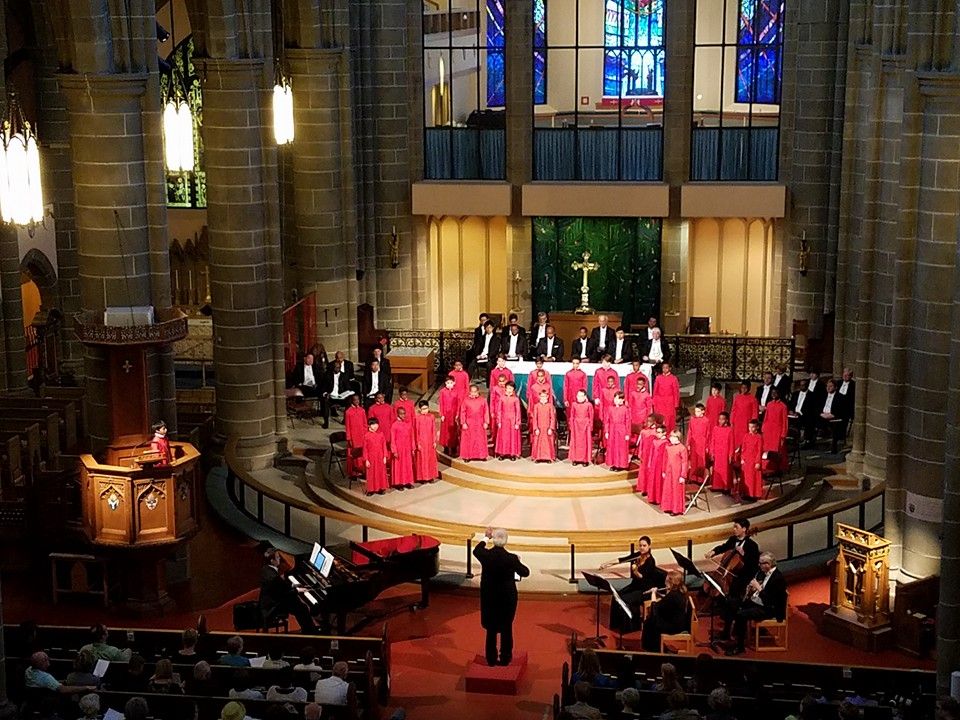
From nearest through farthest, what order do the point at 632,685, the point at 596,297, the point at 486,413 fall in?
1. the point at 632,685
2. the point at 486,413
3. the point at 596,297

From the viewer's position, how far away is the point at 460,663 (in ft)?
63.5

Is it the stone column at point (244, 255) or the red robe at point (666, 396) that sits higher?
the stone column at point (244, 255)

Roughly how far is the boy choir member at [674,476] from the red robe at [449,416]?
3912 mm

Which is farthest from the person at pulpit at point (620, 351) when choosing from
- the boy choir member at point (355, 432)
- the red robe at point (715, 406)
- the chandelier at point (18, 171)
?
the chandelier at point (18, 171)

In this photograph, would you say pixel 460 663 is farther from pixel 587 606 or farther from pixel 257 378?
pixel 257 378

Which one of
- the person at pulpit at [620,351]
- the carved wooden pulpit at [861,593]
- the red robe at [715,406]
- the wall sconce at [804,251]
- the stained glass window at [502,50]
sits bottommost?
the carved wooden pulpit at [861,593]

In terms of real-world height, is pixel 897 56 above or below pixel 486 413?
above

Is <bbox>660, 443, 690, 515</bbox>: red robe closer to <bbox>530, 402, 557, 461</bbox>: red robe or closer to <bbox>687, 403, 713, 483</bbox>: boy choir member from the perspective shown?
<bbox>687, 403, 713, 483</bbox>: boy choir member

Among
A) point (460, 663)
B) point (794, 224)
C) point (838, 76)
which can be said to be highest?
point (838, 76)

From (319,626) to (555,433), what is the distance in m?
7.19

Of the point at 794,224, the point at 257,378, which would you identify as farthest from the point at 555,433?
the point at 794,224

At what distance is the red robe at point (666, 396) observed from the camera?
2680 centimetres

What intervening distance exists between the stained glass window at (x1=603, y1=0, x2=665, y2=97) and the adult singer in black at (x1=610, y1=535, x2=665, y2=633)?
15885mm

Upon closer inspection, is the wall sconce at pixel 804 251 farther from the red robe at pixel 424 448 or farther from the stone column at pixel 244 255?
the stone column at pixel 244 255
